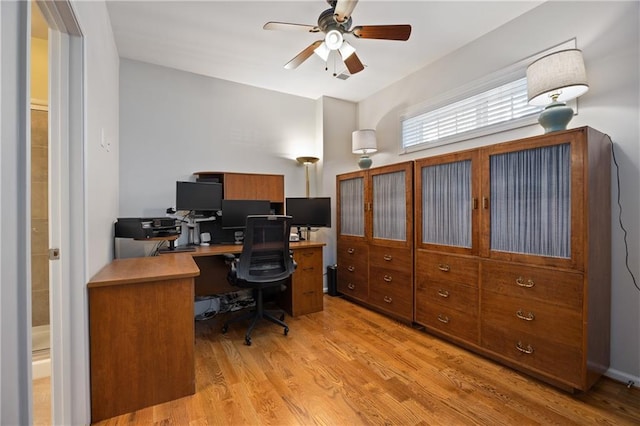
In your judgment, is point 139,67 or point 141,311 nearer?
point 141,311

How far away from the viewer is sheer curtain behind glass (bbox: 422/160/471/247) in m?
2.46

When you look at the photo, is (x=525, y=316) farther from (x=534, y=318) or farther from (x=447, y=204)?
(x=447, y=204)

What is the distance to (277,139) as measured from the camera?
3926 millimetres

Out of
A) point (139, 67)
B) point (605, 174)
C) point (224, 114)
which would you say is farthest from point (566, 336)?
point (139, 67)

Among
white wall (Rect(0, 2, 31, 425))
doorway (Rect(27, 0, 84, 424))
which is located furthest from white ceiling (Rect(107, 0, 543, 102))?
white wall (Rect(0, 2, 31, 425))

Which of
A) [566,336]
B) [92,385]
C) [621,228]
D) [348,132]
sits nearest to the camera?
[92,385]

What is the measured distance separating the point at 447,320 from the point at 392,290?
0.65 metres

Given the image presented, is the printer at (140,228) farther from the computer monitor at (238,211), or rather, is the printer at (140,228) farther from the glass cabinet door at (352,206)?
the glass cabinet door at (352,206)

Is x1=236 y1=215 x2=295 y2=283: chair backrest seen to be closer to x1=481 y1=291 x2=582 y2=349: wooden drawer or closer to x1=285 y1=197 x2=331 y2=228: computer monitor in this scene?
x1=285 y1=197 x2=331 y2=228: computer monitor

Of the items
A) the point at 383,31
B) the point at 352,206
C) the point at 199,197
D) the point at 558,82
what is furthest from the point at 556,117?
the point at 199,197

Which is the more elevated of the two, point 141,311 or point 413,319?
point 141,311

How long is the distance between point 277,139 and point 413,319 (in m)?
2.75

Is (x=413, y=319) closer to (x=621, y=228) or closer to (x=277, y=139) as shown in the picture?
(x=621, y=228)

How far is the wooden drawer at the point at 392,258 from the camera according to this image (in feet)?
9.65
